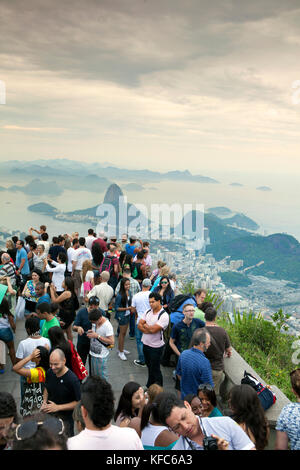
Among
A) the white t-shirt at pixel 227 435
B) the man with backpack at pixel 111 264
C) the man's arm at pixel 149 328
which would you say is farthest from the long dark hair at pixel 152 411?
the man with backpack at pixel 111 264

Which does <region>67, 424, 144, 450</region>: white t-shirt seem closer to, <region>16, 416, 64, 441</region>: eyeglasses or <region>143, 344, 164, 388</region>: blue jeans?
<region>16, 416, 64, 441</region>: eyeglasses

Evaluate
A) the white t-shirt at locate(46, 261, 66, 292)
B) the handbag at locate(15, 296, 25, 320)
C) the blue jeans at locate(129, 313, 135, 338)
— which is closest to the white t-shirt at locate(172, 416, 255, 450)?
the handbag at locate(15, 296, 25, 320)

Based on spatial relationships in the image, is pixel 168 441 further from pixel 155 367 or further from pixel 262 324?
pixel 262 324

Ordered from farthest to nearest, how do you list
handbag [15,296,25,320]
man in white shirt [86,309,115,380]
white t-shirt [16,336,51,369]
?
handbag [15,296,25,320], man in white shirt [86,309,115,380], white t-shirt [16,336,51,369]

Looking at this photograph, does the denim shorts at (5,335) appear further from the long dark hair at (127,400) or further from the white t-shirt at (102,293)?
the long dark hair at (127,400)

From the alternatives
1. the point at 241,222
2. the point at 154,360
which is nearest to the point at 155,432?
the point at 154,360

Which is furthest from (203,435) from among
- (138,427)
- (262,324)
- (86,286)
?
(262,324)
